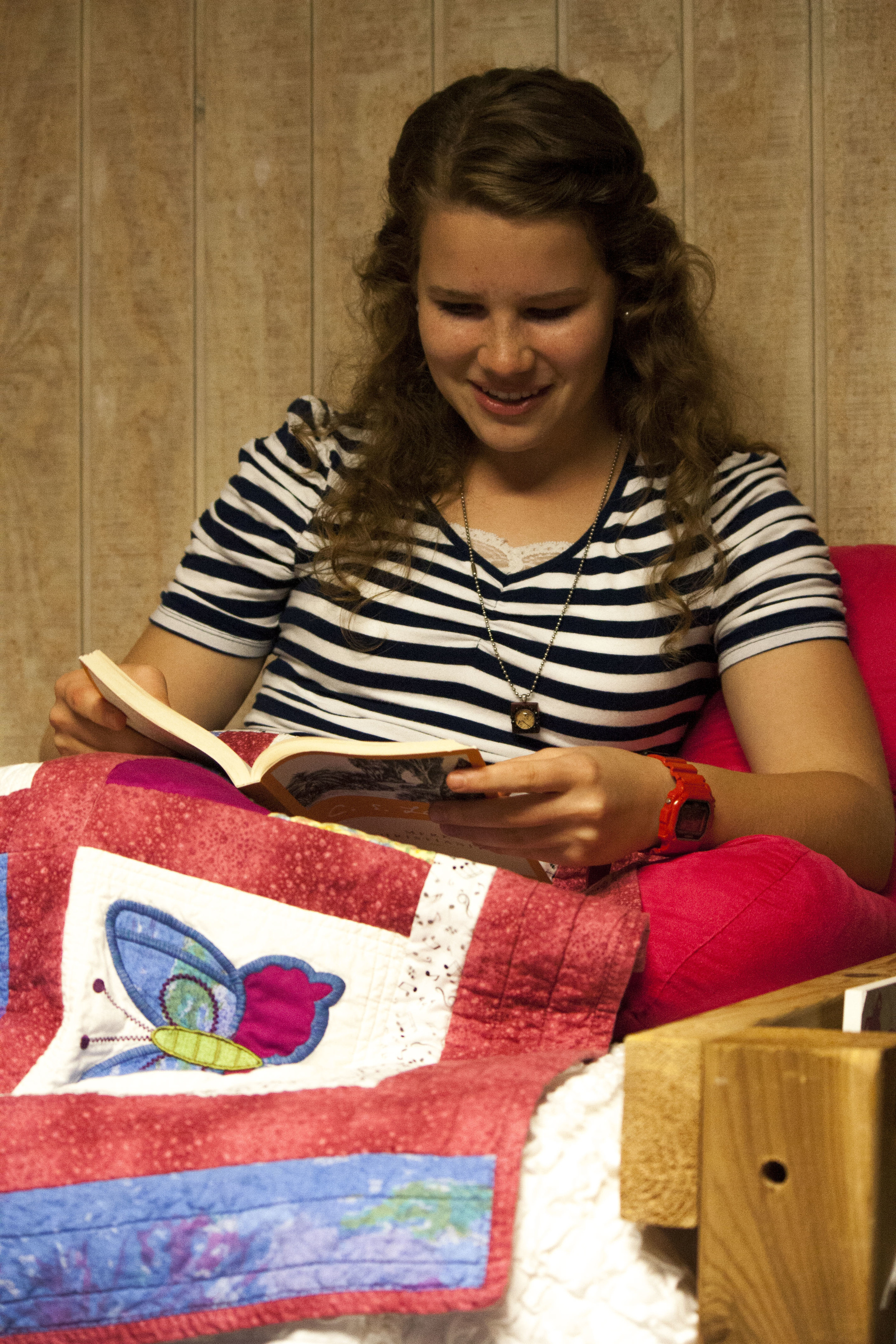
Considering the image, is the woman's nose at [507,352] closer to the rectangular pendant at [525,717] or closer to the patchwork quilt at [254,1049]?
the rectangular pendant at [525,717]

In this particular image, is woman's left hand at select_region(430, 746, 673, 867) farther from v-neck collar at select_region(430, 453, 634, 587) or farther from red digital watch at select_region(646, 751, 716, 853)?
v-neck collar at select_region(430, 453, 634, 587)

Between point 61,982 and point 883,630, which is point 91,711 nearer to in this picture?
point 61,982

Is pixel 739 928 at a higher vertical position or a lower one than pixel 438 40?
lower

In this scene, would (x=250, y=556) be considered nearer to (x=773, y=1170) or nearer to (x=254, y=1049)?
(x=254, y=1049)

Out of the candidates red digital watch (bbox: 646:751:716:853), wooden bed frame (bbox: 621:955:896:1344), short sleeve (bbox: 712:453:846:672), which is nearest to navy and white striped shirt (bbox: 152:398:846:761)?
short sleeve (bbox: 712:453:846:672)

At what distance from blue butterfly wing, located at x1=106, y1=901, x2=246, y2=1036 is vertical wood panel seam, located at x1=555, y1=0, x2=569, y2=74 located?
1.18 meters

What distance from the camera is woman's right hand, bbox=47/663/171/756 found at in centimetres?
93

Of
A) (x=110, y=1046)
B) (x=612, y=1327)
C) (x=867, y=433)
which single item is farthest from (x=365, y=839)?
(x=867, y=433)

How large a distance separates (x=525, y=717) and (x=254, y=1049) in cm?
45

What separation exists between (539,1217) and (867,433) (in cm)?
112

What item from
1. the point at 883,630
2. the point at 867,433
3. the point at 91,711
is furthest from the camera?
the point at 867,433

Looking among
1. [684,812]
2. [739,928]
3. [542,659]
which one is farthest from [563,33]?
[739,928]

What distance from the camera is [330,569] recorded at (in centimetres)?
120

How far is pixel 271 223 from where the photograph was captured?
62.1 inches
